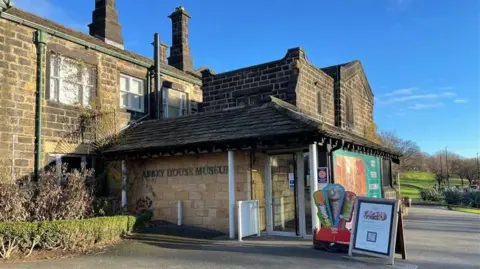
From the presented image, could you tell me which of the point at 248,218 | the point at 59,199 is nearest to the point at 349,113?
the point at 248,218

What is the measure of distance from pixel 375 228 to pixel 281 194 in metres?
3.91

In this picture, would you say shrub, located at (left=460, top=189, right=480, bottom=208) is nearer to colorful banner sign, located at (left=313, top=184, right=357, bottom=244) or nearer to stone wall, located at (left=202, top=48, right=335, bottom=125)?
stone wall, located at (left=202, top=48, right=335, bottom=125)

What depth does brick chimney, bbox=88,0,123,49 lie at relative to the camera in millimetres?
16250

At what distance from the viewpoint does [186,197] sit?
11922mm

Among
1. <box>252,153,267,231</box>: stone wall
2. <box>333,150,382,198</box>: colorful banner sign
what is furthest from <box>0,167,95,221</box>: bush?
<box>333,150,382,198</box>: colorful banner sign

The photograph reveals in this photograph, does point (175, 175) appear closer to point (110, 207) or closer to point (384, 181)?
point (110, 207)

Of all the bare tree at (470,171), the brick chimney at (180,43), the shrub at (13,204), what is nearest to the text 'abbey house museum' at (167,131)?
the shrub at (13,204)

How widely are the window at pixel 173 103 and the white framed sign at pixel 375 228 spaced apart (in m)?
10.9

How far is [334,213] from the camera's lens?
8.69 meters

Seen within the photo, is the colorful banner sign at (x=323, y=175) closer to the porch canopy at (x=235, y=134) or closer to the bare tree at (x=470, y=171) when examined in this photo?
the porch canopy at (x=235, y=134)

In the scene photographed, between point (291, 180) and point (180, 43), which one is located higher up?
point (180, 43)

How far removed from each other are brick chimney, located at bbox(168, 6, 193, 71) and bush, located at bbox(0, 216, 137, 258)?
38.3 ft

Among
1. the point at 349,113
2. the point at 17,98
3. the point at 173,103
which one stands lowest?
the point at 17,98

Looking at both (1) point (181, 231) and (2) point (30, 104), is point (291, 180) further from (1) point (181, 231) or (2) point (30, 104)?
(2) point (30, 104)
